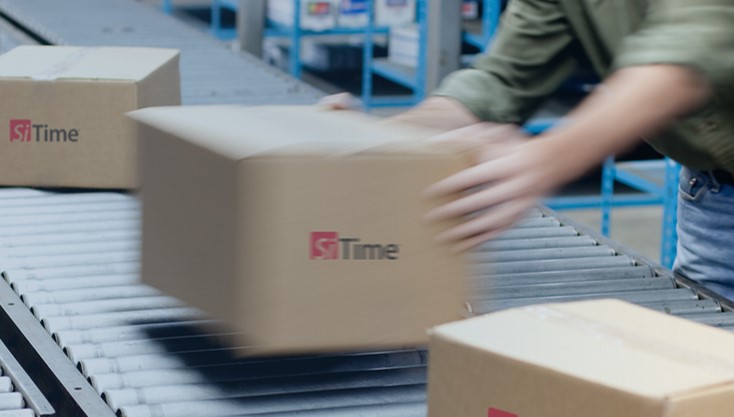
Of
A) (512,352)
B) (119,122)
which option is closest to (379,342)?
(512,352)

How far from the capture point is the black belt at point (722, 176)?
1938 mm

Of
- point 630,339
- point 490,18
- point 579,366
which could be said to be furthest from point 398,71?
point 579,366

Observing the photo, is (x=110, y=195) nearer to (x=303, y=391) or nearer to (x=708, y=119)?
(x=303, y=391)

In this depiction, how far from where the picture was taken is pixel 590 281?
2.21 metres

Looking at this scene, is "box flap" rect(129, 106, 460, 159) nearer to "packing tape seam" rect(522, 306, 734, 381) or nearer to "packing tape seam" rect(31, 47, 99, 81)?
"packing tape seam" rect(522, 306, 734, 381)

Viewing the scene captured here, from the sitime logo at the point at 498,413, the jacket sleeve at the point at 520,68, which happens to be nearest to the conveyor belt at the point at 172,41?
the jacket sleeve at the point at 520,68

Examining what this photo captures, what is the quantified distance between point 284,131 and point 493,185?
310 millimetres

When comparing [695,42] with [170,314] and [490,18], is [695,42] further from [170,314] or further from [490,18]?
[490,18]

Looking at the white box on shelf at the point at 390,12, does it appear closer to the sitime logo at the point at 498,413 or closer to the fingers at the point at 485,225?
the fingers at the point at 485,225

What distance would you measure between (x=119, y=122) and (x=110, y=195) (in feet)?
0.55

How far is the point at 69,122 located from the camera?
8.84 ft

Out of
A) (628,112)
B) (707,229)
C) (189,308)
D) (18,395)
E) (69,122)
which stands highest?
(628,112)

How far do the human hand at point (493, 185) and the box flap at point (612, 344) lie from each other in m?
0.12

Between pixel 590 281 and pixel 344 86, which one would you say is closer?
pixel 590 281
